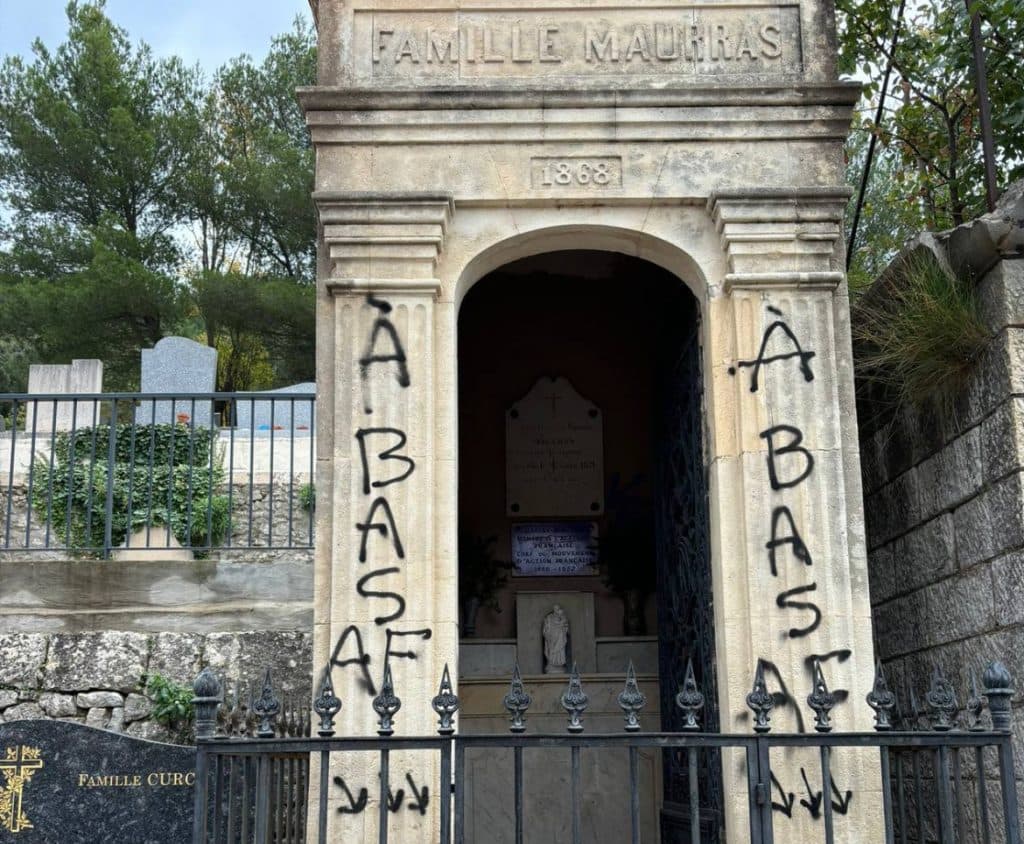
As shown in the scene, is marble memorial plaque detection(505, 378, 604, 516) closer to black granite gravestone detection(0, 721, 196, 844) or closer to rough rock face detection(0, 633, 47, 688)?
rough rock face detection(0, 633, 47, 688)

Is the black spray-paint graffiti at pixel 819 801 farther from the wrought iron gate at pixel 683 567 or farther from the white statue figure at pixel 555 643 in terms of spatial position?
the white statue figure at pixel 555 643

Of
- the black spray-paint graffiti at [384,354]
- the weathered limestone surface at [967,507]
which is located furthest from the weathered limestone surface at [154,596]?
the weathered limestone surface at [967,507]

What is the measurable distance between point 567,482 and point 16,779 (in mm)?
4515

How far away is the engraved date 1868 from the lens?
6.31m

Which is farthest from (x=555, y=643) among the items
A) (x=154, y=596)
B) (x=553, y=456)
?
(x=154, y=596)

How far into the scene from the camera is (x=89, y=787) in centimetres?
590

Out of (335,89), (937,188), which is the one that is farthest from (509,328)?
(937,188)

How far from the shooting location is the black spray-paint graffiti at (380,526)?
18.6 ft

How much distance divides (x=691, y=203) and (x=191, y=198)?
23.3 metres

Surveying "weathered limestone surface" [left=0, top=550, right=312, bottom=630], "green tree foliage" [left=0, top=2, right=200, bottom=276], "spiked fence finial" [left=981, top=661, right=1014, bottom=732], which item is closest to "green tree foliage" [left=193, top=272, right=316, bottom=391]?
"green tree foliage" [left=0, top=2, right=200, bottom=276]

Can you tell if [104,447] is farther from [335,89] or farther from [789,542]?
[789,542]

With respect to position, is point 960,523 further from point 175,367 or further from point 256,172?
point 256,172

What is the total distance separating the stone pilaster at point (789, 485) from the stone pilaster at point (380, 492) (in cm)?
144

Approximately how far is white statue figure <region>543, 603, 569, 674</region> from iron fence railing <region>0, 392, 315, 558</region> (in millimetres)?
1923
